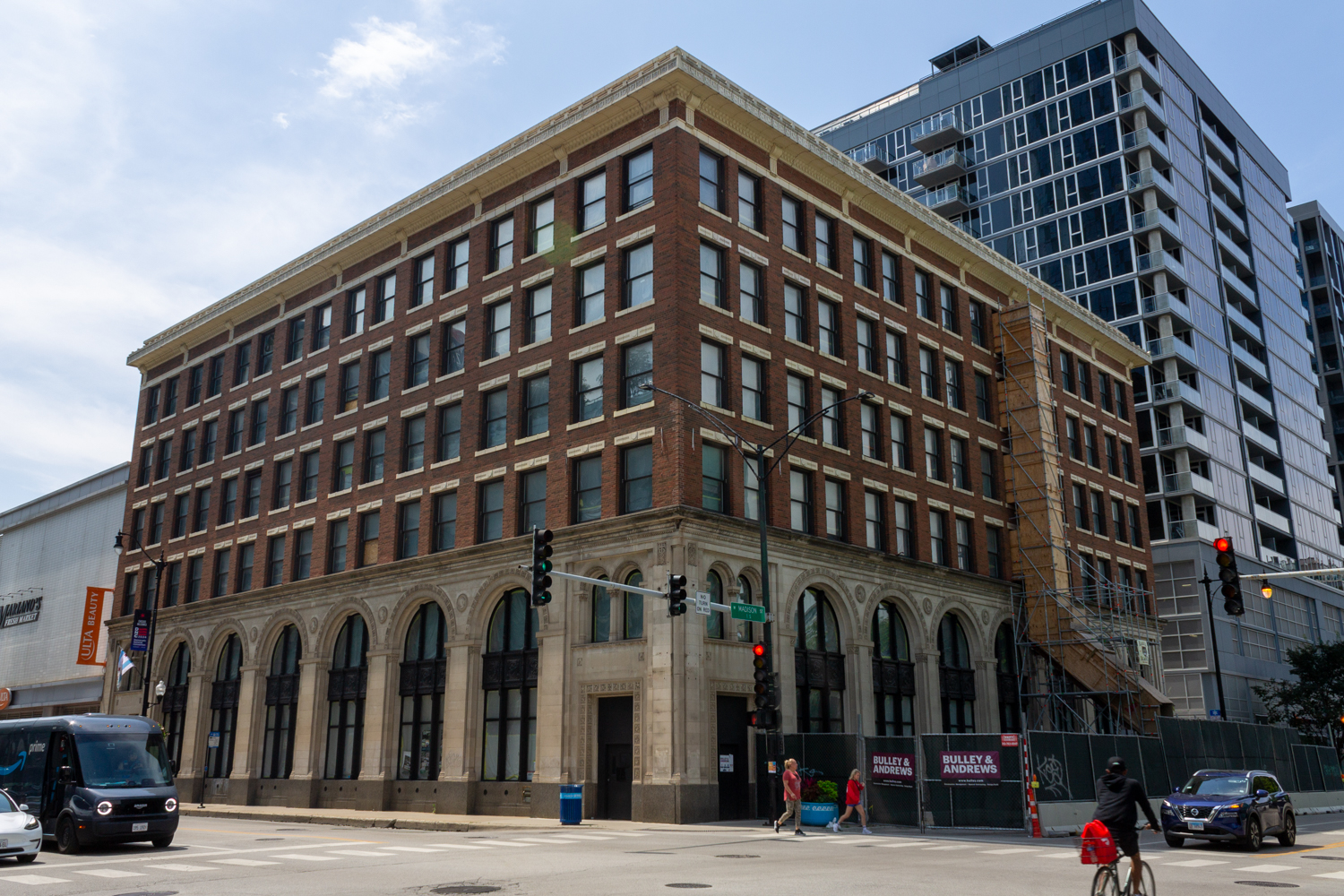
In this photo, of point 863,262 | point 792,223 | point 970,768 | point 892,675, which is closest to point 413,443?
point 792,223

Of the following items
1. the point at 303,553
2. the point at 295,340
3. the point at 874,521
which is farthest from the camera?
the point at 295,340

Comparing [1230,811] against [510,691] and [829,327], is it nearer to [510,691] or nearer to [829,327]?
[510,691]

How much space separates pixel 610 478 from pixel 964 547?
18703 millimetres

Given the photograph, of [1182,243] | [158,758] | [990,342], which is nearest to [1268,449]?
[1182,243]

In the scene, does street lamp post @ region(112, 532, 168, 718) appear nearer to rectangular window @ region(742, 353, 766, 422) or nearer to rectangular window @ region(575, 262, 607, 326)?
rectangular window @ region(575, 262, 607, 326)

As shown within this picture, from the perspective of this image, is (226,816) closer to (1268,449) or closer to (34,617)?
(34,617)

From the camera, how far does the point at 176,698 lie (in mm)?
51469

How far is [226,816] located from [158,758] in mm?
17733

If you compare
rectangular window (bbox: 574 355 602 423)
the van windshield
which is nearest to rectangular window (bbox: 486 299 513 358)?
rectangular window (bbox: 574 355 602 423)

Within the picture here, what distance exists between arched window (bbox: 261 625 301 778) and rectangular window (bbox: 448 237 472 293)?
16.6 meters

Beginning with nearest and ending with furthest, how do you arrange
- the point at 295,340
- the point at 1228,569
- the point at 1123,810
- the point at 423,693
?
1. the point at 1123,810
2. the point at 1228,569
3. the point at 423,693
4. the point at 295,340

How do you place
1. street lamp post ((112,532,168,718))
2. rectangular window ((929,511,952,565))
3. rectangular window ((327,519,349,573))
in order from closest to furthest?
rectangular window ((929,511,952,565)), rectangular window ((327,519,349,573)), street lamp post ((112,532,168,718))

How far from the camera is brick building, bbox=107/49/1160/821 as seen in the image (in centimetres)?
3384

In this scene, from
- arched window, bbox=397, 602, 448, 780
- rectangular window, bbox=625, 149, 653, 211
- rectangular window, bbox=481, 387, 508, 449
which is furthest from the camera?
rectangular window, bbox=481, 387, 508, 449
